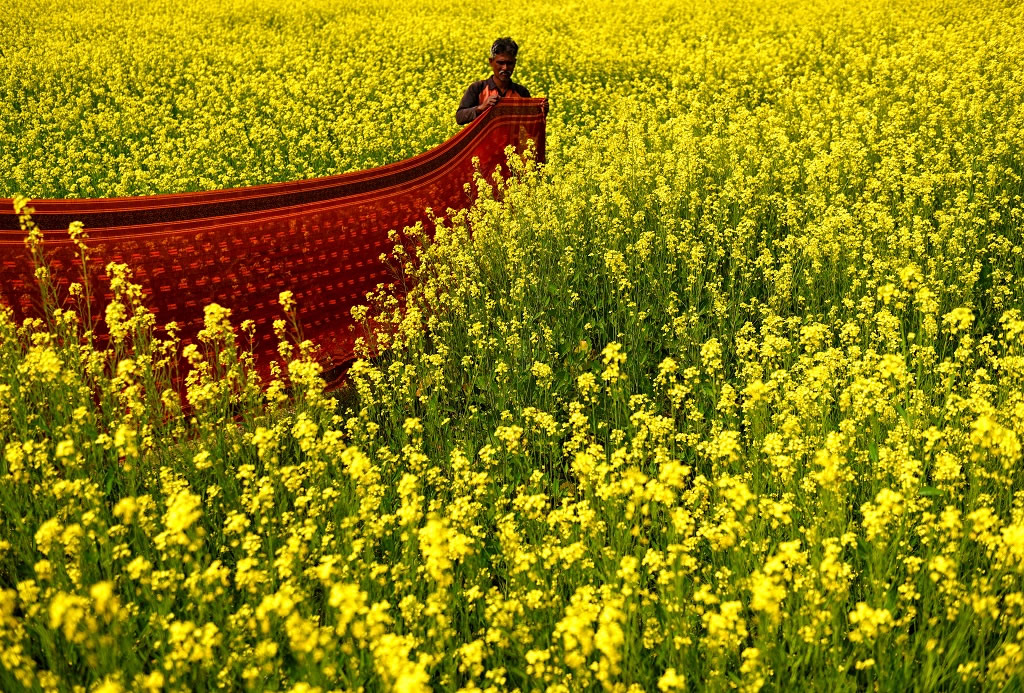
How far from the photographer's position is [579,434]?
321cm

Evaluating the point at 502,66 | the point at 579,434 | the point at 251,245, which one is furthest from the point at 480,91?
the point at 579,434

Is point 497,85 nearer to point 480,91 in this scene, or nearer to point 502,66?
point 502,66

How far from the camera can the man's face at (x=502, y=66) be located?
7195 millimetres

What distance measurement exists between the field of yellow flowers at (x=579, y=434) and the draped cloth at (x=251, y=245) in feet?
0.54

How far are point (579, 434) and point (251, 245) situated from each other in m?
2.02

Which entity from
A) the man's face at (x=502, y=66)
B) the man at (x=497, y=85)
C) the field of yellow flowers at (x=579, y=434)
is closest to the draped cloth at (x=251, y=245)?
the field of yellow flowers at (x=579, y=434)

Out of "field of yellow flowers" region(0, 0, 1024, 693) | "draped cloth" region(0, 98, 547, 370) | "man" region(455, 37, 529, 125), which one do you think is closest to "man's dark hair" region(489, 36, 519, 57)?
"man" region(455, 37, 529, 125)

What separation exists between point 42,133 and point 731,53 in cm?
1081

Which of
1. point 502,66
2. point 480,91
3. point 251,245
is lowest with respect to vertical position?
point 251,245

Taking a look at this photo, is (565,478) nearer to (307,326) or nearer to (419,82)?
(307,326)

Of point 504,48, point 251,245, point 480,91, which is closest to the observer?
point 251,245

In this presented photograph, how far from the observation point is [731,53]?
47.7ft

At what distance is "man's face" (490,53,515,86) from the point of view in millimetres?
7195

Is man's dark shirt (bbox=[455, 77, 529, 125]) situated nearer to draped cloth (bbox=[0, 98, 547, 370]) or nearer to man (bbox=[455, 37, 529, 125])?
man (bbox=[455, 37, 529, 125])
